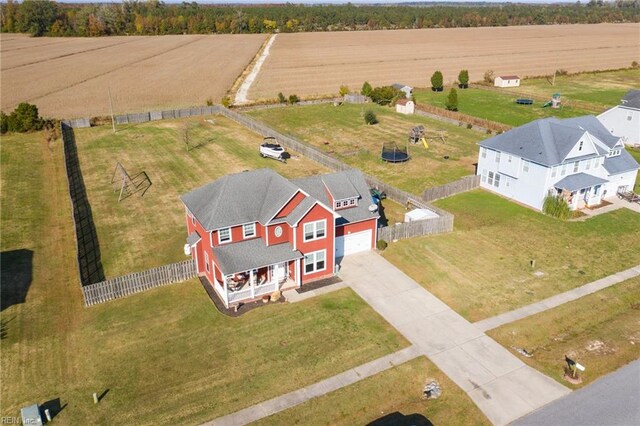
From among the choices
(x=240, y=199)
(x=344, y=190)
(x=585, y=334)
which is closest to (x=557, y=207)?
(x=585, y=334)

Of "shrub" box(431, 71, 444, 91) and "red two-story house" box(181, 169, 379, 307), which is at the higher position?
"shrub" box(431, 71, 444, 91)

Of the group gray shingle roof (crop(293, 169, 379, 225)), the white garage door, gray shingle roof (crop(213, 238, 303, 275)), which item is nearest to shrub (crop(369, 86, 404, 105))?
gray shingle roof (crop(293, 169, 379, 225))

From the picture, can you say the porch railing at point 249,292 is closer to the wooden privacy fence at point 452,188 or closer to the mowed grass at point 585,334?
the mowed grass at point 585,334

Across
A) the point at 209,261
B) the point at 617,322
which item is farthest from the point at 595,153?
the point at 209,261

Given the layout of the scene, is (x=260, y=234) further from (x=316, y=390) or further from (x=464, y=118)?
(x=464, y=118)

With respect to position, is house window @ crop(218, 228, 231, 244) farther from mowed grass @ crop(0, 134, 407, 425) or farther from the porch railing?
mowed grass @ crop(0, 134, 407, 425)

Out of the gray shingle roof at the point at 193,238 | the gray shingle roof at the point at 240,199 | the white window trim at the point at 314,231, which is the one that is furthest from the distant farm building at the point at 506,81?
the gray shingle roof at the point at 193,238
